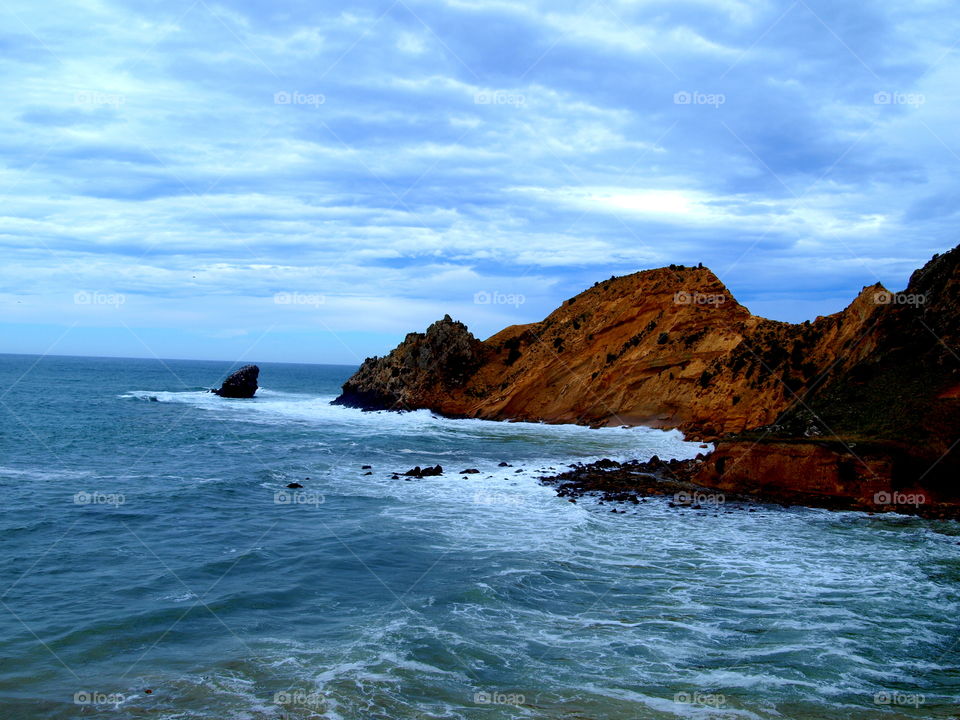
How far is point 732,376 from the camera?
124ft

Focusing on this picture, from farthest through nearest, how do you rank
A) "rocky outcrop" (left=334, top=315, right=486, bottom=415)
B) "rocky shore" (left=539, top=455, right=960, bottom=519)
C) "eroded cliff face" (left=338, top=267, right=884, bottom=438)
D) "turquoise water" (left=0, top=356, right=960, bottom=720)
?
1. "rocky outcrop" (left=334, top=315, right=486, bottom=415)
2. "eroded cliff face" (left=338, top=267, right=884, bottom=438)
3. "rocky shore" (left=539, top=455, right=960, bottom=519)
4. "turquoise water" (left=0, top=356, right=960, bottom=720)

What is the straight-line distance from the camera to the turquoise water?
27.8 ft

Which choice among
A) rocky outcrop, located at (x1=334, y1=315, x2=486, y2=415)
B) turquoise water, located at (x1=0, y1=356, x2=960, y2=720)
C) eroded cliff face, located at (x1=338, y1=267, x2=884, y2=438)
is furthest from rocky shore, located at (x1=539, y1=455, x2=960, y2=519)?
rocky outcrop, located at (x1=334, y1=315, x2=486, y2=415)

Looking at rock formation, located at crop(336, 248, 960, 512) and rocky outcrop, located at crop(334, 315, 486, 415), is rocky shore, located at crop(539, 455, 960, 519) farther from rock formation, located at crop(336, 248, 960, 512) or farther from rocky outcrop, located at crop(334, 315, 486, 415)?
rocky outcrop, located at crop(334, 315, 486, 415)

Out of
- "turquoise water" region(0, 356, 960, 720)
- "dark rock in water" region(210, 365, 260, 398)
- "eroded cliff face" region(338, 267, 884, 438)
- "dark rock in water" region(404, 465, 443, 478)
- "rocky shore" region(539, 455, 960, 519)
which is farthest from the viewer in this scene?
"dark rock in water" region(210, 365, 260, 398)

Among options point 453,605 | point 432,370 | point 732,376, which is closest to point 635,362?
point 732,376

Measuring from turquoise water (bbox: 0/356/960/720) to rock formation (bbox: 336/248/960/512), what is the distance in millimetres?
2171

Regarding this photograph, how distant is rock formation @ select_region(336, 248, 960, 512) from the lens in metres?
19.9

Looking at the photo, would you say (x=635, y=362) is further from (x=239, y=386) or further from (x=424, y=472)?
(x=239, y=386)

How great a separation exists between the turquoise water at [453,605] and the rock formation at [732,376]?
7.12ft

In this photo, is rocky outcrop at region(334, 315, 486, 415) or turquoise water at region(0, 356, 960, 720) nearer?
turquoise water at region(0, 356, 960, 720)

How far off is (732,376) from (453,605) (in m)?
29.7

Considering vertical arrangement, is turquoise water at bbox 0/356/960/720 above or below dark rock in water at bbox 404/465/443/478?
below

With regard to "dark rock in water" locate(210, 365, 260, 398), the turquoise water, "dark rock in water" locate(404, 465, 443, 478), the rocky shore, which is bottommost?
the turquoise water
